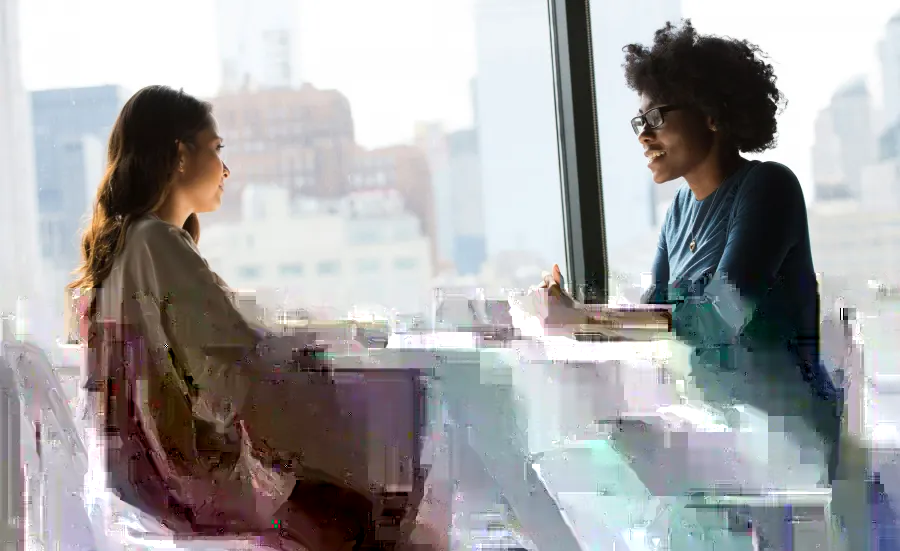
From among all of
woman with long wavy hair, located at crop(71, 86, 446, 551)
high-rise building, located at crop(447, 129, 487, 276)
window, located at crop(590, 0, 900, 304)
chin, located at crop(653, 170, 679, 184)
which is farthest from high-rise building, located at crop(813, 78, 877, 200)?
woman with long wavy hair, located at crop(71, 86, 446, 551)

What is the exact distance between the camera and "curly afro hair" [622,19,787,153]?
51.1 inches

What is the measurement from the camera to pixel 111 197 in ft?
3.98

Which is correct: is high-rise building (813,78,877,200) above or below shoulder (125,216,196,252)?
above

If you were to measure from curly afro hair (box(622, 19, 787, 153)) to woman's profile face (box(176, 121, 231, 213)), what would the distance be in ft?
3.03

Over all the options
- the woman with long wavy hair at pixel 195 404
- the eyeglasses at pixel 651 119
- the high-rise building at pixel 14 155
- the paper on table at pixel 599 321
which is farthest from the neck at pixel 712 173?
the high-rise building at pixel 14 155

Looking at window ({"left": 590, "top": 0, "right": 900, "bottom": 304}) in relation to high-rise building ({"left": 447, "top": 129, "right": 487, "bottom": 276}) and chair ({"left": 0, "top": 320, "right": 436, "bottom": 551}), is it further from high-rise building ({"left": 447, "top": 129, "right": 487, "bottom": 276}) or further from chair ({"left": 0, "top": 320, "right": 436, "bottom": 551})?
chair ({"left": 0, "top": 320, "right": 436, "bottom": 551})

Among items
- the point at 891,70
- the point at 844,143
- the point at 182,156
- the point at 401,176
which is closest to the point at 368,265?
the point at 401,176

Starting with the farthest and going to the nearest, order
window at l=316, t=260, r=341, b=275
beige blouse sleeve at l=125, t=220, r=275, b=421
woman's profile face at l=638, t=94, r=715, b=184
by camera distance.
Result: window at l=316, t=260, r=341, b=275, woman's profile face at l=638, t=94, r=715, b=184, beige blouse sleeve at l=125, t=220, r=275, b=421

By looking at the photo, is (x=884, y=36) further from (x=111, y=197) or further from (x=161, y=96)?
(x=111, y=197)

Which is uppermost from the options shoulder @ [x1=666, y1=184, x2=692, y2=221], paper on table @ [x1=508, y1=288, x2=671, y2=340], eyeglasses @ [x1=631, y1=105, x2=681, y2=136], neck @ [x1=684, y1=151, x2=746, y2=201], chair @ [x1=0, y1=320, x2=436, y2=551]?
eyeglasses @ [x1=631, y1=105, x2=681, y2=136]

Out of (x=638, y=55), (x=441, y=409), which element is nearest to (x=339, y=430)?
(x=441, y=409)

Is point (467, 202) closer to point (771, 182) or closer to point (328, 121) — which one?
point (328, 121)

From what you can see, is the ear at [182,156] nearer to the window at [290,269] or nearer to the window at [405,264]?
the window at [290,269]

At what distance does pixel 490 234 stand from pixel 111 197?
78 cm
